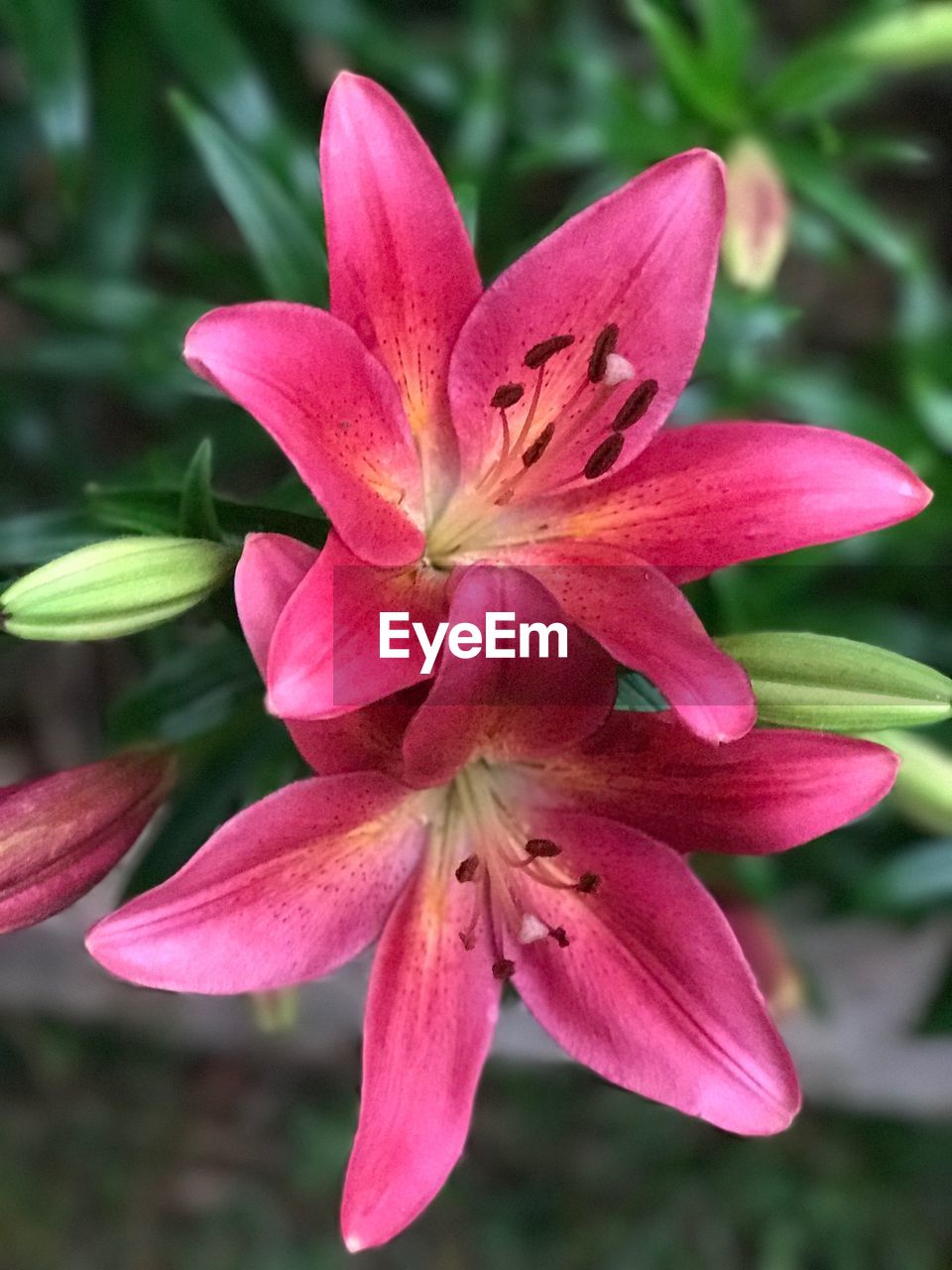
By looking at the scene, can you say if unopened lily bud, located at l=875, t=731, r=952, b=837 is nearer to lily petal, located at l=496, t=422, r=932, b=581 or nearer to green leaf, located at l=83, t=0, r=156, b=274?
lily petal, located at l=496, t=422, r=932, b=581

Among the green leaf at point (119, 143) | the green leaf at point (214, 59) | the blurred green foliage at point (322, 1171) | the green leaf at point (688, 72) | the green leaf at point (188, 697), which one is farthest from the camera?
the blurred green foliage at point (322, 1171)

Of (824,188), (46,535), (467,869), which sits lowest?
(467,869)

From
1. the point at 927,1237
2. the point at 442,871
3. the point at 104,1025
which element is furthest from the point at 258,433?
the point at 927,1237

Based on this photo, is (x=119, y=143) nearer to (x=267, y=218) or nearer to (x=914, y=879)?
(x=267, y=218)

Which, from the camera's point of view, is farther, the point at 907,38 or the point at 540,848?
the point at 907,38

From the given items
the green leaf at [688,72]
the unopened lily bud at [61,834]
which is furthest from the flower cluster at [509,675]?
the green leaf at [688,72]

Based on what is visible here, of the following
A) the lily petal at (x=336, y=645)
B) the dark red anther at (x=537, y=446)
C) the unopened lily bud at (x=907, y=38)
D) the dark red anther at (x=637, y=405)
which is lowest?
the lily petal at (x=336, y=645)

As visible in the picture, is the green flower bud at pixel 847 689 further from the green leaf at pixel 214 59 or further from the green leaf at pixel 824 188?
the green leaf at pixel 214 59

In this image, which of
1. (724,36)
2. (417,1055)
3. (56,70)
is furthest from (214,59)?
(417,1055)
